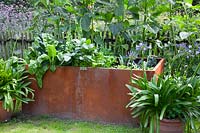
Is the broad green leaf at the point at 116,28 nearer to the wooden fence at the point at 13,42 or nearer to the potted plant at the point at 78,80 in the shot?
the potted plant at the point at 78,80

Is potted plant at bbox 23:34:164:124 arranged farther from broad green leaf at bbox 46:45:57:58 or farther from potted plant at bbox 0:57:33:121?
potted plant at bbox 0:57:33:121

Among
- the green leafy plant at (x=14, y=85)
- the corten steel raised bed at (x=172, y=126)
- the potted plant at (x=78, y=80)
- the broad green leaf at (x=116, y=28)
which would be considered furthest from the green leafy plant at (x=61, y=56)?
the corten steel raised bed at (x=172, y=126)

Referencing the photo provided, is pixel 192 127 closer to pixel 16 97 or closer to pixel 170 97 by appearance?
pixel 170 97

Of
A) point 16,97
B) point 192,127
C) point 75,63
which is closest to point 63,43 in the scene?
point 75,63

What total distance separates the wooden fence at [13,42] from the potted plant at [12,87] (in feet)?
3.52

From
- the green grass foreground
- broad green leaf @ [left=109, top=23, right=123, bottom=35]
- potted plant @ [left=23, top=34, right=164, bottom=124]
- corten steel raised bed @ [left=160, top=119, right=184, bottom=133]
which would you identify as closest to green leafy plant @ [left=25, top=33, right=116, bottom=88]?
potted plant @ [left=23, top=34, right=164, bottom=124]

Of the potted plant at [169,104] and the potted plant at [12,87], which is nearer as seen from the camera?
the potted plant at [169,104]

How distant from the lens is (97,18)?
421 centimetres

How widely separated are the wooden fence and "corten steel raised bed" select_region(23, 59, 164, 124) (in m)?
1.26

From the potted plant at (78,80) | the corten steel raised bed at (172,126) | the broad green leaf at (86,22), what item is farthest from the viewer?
the broad green leaf at (86,22)

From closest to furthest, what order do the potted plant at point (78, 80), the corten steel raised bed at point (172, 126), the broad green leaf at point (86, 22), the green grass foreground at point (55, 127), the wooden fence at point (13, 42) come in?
the corten steel raised bed at point (172, 126)
the green grass foreground at point (55, 127)
the potted plant at point (78, 80)
the broad green leaf at point (86, 22)
the wooden fence at point (13, 42)

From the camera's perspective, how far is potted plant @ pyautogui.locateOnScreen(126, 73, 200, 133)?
10.7 ft

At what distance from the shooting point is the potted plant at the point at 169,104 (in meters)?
3.26

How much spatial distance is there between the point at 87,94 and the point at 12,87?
869mm
